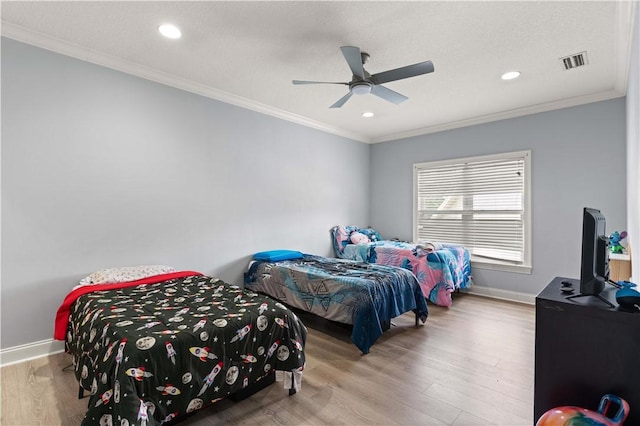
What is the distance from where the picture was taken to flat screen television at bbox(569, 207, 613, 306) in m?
1.35

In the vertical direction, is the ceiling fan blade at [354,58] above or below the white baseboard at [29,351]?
above

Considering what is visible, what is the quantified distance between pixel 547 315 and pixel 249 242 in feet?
11.1

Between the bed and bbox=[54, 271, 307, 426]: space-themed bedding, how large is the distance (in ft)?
8.13

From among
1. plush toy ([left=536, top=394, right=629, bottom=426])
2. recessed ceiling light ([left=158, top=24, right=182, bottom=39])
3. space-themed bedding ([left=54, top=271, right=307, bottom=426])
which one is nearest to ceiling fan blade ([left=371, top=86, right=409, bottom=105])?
recessed ceiling light ([left=158, top=24, right=182, bottom=39])

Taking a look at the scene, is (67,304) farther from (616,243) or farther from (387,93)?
(616,243)

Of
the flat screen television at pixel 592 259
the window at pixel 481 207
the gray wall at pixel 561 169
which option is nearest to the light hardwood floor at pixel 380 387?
the flat screen television at pixel 592 259

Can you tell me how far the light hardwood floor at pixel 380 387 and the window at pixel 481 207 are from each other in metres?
1.53

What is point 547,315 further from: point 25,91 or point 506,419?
point 25,91

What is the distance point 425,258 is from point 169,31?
3807 mm

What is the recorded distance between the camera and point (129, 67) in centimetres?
308

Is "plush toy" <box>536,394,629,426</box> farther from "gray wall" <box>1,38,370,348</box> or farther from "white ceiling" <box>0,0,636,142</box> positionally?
"gray wall" <box>1,38,370,348</box>

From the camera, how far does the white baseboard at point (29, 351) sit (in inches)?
98.2

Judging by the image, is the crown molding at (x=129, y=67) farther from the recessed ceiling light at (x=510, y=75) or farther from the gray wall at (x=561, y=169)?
the gray wall at (x=561, y=169)

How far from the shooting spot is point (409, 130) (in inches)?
215
